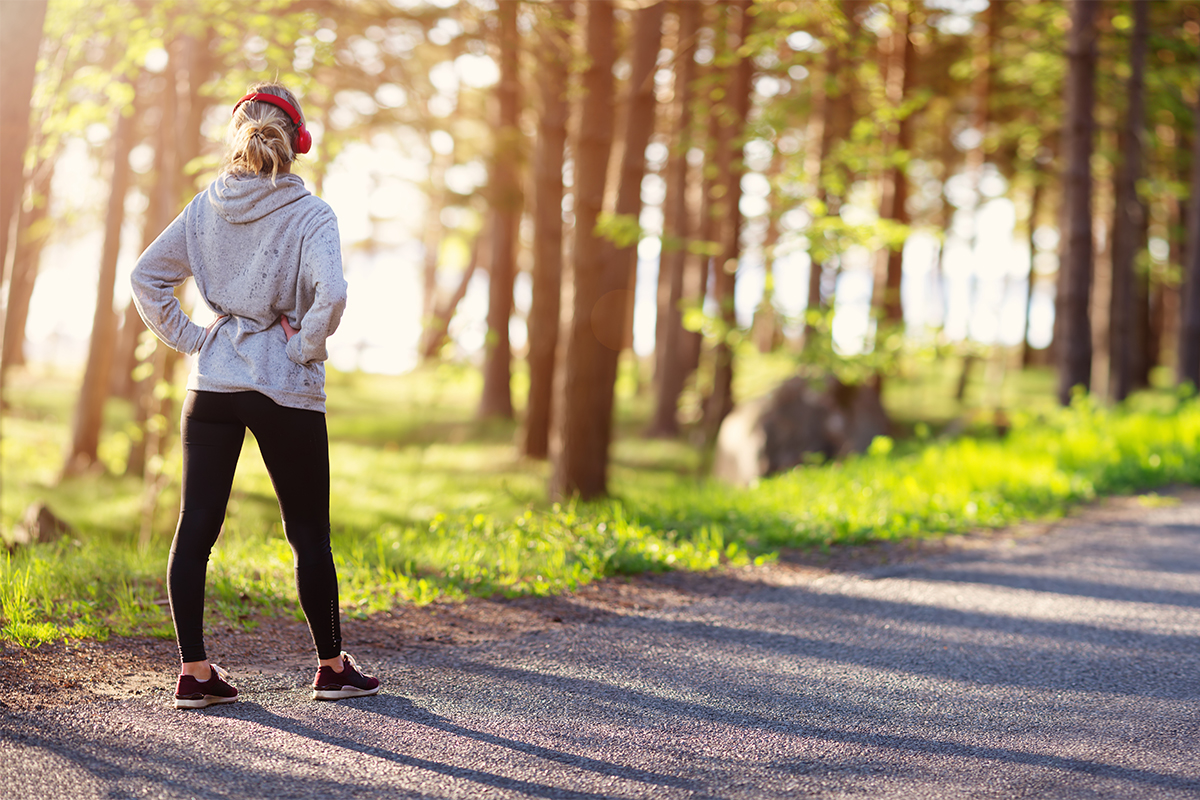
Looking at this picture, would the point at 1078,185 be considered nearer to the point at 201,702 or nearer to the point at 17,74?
the point at 17,74

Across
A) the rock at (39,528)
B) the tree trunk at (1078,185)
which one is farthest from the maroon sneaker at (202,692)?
the tree trunk at (1078,185)

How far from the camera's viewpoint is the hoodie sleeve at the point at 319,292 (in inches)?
136

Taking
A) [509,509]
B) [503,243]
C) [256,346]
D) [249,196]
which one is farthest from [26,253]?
[256,346]

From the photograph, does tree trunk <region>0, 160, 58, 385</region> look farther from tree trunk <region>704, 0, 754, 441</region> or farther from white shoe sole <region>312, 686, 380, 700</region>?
tree trunk <region>704, 0, 754, 441</region>

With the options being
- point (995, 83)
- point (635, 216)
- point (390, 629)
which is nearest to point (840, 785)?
point (390, 629)

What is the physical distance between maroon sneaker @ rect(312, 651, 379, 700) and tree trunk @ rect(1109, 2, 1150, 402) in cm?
1538

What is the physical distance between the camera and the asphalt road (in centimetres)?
301

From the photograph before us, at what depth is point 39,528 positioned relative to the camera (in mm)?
6445

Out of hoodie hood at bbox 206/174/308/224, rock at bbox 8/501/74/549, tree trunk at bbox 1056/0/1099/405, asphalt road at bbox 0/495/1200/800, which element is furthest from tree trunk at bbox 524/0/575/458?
hoodie hood at bbox 206/174/308/224

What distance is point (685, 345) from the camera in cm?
1789

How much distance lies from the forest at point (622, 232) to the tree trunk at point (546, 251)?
0.05m

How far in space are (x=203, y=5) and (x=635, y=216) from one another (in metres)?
4.58

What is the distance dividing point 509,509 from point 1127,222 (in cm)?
1224

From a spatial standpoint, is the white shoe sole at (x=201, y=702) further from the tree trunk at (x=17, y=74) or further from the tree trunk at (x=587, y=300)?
the tree trunk at (x=587, y=300)
